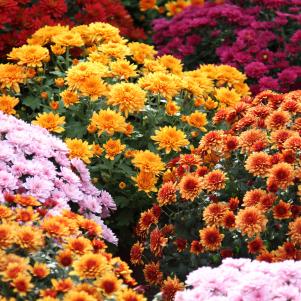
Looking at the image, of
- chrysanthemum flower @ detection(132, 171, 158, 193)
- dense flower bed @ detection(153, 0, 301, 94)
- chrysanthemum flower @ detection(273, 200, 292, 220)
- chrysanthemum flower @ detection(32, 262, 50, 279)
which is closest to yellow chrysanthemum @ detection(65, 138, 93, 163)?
chrysanthemum flower @ detection(132, 171, 158, 193)

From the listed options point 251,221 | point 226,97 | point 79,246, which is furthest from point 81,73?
point 79,246

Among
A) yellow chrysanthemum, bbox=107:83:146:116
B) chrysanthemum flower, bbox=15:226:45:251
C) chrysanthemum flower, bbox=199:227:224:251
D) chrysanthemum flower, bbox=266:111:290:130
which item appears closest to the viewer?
chrysanthemum flower, bbox=15:226:45:251

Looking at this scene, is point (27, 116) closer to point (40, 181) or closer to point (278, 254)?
point (40, 181)

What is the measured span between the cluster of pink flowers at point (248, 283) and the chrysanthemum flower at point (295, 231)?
56 centimetres

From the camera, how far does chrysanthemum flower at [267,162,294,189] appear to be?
11.7 feet

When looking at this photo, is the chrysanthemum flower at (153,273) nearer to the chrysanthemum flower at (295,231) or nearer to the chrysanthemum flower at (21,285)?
the chrysanthemum flower at (295,231)

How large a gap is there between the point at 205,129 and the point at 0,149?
1.35 meters

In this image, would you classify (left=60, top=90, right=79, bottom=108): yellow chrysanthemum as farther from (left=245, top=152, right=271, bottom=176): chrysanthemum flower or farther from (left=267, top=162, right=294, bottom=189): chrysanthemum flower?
(left=267, top=162, right=294, bottom=189): chrysanthemum flower

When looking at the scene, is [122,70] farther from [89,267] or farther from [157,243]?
[89,267]

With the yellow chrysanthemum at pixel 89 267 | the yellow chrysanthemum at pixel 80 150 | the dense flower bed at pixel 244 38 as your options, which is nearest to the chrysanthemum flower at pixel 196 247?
the yellow chrysanthemum at pixel 80 150

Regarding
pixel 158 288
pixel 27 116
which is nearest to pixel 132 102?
pixel 27 116

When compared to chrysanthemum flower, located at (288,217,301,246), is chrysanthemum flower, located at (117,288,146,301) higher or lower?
higher

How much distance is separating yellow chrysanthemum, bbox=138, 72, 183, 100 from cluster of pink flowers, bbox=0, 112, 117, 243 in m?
0.70

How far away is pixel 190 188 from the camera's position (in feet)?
12.3
